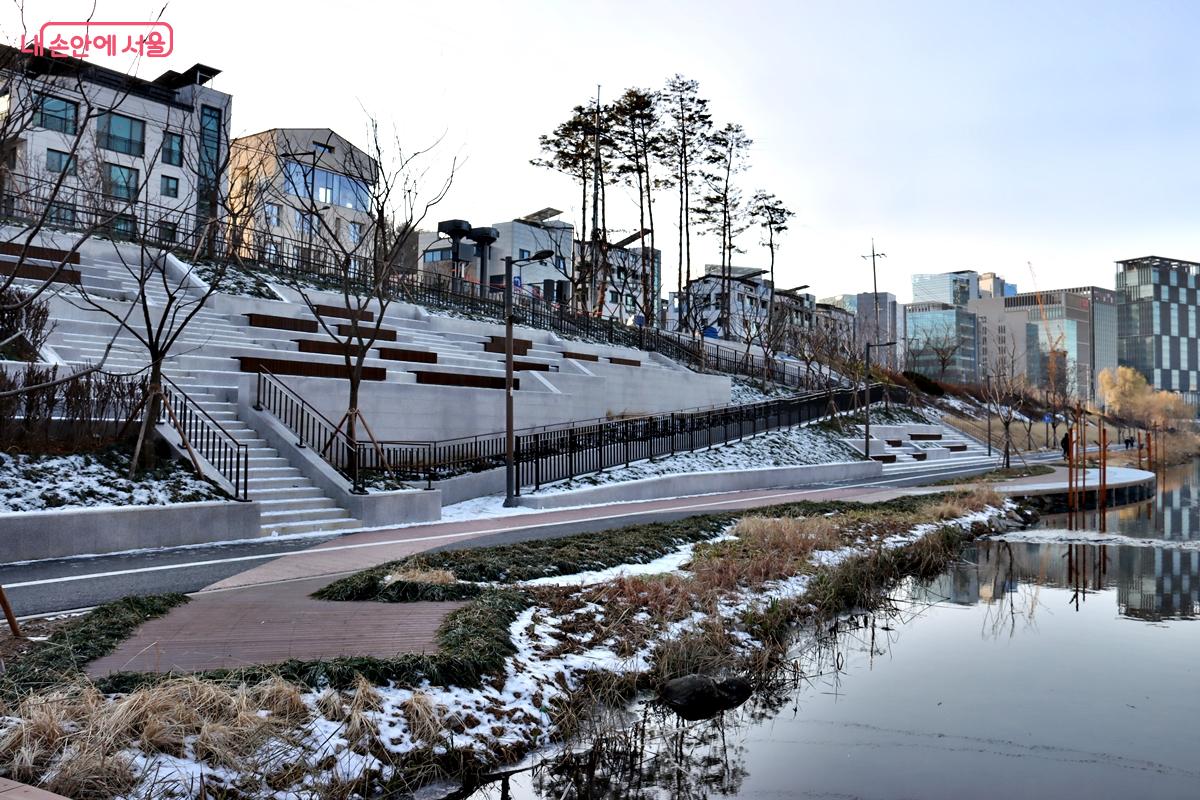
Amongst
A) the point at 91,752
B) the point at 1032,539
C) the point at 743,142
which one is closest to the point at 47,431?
the point at 91,752

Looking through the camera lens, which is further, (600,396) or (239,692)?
(600,396)

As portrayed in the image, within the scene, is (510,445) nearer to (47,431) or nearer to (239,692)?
(47,431)

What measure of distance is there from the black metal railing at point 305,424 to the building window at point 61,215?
569 inches

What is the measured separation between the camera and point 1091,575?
1667cm

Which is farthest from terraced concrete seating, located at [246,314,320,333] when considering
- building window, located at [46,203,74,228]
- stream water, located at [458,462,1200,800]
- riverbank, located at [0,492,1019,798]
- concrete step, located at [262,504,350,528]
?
stream water, located at [458,462,1200,800]

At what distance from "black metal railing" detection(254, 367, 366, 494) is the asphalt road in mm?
3838

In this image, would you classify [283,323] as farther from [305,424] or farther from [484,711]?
[484,711]

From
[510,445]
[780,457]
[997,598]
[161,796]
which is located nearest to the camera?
[161,796]

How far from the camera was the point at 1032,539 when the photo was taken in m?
21.0

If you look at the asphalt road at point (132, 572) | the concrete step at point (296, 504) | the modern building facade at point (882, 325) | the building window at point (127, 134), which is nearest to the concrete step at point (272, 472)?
the concrete step at point (296, 504)

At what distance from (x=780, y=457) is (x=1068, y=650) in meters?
22.0

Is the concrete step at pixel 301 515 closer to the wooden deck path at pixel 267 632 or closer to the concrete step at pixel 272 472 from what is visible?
the concrete step at pixel 272 472

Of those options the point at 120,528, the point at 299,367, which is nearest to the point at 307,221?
the point at 299,367

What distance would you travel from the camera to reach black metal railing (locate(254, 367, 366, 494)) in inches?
731
